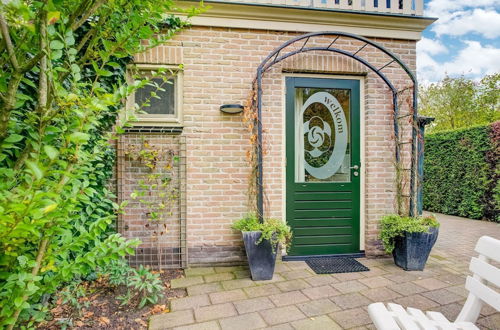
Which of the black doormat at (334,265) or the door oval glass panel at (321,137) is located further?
the door oval glass panel at (321,137)

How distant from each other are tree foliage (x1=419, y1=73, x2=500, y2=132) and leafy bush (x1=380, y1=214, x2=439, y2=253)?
33.0ft

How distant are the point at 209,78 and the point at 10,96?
2.28 metres

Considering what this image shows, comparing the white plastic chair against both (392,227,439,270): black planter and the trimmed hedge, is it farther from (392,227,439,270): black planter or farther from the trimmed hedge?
the trimmed hedge

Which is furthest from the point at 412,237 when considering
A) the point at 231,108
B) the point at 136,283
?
the point at 136,283

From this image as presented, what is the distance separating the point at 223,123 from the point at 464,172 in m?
6.32

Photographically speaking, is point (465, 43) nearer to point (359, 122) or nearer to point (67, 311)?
point (359, 122)

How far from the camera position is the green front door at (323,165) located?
346 cm

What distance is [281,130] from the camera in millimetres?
3389

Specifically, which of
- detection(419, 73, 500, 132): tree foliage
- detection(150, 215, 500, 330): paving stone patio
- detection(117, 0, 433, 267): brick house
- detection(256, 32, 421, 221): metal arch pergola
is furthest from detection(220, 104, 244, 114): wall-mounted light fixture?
detection(419, 73, 500, 132): tree foliage

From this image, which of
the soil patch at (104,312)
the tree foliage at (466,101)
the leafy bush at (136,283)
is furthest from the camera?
the tree foliage at (466,101)

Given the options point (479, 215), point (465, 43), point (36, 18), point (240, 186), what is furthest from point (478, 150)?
point (465, 43)

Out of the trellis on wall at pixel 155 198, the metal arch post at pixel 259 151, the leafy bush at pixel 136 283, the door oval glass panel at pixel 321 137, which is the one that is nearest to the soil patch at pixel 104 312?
the leafy bush at pixel 136 283

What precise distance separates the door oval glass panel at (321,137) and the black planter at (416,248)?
98 cm

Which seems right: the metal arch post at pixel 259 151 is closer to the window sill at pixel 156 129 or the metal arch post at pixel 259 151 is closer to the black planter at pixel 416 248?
the window sill at pixel 156 129
